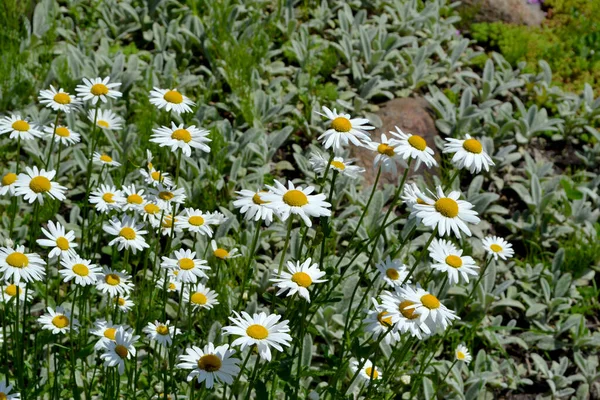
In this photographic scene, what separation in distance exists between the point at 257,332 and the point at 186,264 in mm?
510

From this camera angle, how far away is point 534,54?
5.70 metres

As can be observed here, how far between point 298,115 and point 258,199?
264cm

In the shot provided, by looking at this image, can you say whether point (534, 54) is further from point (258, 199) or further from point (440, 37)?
point (258, 199)

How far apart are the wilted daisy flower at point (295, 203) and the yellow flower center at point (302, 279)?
161mm

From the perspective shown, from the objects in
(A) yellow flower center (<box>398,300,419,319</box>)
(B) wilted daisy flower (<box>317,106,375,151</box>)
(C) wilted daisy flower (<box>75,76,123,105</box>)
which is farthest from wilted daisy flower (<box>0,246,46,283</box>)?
(A) yellow flower center (<box>398,300,419,319</box>)

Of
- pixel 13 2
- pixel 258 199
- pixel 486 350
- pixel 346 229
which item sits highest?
pixel 258 199

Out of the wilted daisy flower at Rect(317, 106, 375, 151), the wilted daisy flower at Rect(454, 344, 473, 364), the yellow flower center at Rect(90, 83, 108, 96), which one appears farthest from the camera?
the wilted daisy flower at Rect(454, 344, 473, 364)

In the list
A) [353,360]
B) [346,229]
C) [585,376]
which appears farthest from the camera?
[346,229]

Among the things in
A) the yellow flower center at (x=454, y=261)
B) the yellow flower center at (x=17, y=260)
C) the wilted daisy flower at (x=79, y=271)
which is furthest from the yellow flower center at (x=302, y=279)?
the yellow flower center at (x=17, y=260)

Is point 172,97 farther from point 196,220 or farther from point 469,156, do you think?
point 469,156

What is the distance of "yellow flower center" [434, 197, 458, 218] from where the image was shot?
83.1 inches

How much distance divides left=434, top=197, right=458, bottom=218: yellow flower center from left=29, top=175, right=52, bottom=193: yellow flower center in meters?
1.24

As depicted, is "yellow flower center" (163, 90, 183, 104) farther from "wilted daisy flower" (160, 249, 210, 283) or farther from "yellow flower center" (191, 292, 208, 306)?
"yellow flower center" (191, 292, 208, 306)

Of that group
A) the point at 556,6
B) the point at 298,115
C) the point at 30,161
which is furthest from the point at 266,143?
the point at 556,6
